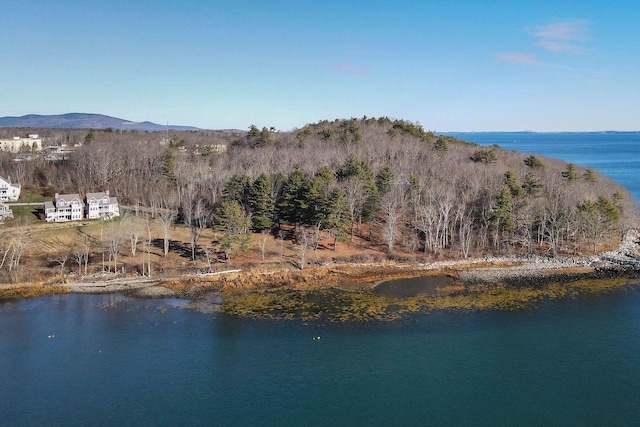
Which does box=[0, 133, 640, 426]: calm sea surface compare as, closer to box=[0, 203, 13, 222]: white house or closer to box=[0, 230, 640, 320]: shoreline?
box=[0, 230, 640, 320]: shoreline

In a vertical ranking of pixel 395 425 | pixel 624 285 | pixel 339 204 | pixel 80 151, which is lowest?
pixel 395 425

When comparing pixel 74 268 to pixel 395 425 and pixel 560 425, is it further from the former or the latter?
pixel 560 425

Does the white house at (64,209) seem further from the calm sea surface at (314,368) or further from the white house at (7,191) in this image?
the calm sea surface at (314,368)

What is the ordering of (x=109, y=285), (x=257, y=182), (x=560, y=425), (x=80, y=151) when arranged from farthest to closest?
(x=80, y=151) < (x=257, y=182) < (x=109, y=285) < (x=560, y=425)

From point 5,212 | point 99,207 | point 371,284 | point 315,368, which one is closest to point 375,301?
point 371,284

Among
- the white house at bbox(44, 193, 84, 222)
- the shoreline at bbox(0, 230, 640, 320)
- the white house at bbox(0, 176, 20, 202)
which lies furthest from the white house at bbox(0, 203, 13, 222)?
the shoreline at bbox(0, 230, 640, 320)

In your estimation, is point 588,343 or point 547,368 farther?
point 588,343

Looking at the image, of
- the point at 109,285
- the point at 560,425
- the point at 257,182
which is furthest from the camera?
the point at 257,182

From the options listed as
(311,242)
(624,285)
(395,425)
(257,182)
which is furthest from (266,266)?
(624,285)
